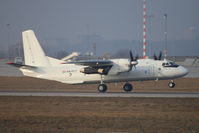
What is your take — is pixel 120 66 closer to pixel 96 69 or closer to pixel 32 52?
pixel 96 69

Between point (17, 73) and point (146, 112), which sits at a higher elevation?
point (146, 112)

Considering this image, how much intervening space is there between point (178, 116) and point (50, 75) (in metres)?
20.6

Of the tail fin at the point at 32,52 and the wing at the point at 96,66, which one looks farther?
the tail fin at the point at 32,52

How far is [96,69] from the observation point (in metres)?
39.1

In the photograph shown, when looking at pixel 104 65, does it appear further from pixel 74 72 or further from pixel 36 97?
pixel 36 97

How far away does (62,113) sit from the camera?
79.3ft

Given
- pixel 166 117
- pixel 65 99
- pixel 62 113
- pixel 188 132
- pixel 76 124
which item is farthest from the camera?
pixel 65 99

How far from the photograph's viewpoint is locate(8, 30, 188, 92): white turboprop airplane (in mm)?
Result: 38562

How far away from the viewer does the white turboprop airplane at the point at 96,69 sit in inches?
1518

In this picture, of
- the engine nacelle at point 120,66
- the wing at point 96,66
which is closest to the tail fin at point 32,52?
the wing at point 96,66

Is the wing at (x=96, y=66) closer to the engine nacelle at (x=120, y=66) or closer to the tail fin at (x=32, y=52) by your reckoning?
the engine nacelle at (x=120, y=66)

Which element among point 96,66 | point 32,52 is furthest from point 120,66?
point 32,52

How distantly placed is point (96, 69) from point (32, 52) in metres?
7.14

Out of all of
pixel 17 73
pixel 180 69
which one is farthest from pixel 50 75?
pixel 17 73
